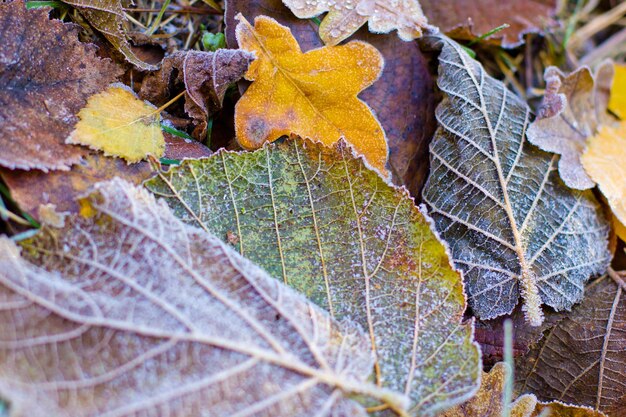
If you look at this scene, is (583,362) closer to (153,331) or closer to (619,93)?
(619,93)

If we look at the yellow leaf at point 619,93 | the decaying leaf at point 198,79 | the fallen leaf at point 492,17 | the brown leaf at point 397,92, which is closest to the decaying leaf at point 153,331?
the decaying leaf at point 198,79

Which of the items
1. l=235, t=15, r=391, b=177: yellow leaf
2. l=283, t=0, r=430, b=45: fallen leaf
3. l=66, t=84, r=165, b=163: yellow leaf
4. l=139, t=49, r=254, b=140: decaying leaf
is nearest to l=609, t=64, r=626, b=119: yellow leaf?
l=283, t=0, r=430, b=45: fallen leaf

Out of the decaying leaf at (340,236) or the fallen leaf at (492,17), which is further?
the fallen leaf at (492,17)

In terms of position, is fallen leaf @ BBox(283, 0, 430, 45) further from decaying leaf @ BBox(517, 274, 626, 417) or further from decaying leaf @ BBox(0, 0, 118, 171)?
decaying leaf @ BBox(517, 274, 626, 417)

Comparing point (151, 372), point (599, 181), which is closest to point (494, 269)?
point (599, 181)

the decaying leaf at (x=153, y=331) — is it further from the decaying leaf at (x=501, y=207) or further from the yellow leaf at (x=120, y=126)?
the decaying leaf at (x=501, y=207)

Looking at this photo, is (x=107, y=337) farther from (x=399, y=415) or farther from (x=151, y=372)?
(x=399, y=415)
